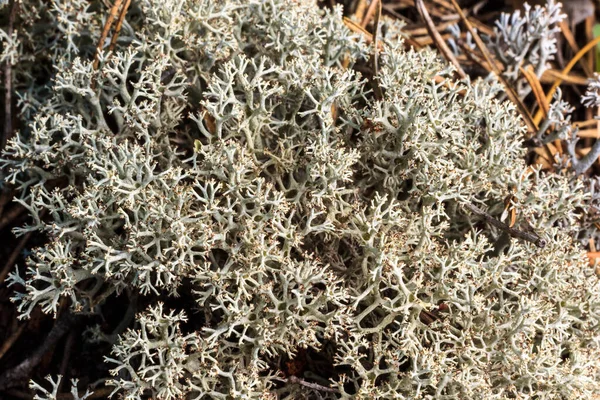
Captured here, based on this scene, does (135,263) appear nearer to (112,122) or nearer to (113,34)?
(112,122)

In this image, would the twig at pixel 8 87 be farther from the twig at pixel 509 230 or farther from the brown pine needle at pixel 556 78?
the brown pine needle at pixel 556 78

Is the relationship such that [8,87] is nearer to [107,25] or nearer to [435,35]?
[107,25]

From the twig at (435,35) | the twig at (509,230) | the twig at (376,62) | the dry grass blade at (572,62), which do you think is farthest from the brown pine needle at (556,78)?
the twig at (509,230)

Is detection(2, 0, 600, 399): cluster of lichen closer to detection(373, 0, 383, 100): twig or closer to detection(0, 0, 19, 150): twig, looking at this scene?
detection(373, 0, 383, 100): twig

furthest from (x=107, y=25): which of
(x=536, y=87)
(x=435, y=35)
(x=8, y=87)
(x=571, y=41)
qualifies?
(x=571, y=41)

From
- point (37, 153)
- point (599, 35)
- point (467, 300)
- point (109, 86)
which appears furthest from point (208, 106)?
point (599, 35)

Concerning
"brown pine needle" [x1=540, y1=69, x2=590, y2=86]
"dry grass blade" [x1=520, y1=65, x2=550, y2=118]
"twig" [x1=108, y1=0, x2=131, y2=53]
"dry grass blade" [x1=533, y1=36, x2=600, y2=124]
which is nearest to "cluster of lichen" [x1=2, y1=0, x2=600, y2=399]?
"twig" [x1=108, y1=0, x2=131, y2=53]
